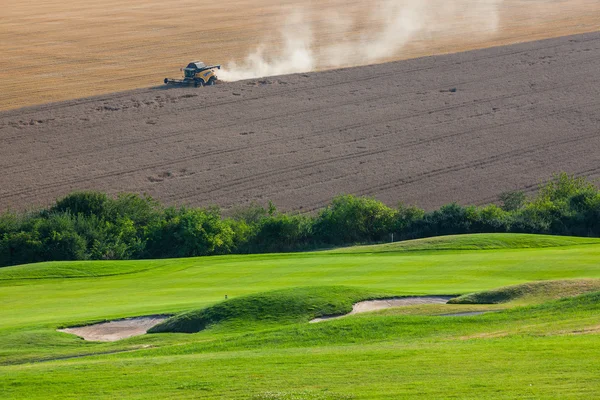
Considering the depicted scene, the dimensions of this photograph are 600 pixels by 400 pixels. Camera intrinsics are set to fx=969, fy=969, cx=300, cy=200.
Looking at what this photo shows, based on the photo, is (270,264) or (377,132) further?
(377,132)

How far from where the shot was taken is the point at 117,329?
930 inches

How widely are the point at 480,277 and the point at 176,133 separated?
103ft

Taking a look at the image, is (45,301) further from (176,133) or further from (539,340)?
(176,133)

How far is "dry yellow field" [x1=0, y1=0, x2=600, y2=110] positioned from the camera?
2724 inches

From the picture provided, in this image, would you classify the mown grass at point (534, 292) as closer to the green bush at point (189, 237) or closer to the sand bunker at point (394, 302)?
the sand bunker at point (394, 302)

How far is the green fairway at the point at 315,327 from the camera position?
49.3 feet

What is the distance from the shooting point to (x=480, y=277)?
93.0ft

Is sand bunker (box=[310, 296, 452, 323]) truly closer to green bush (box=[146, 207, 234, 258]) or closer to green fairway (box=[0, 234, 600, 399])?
green fairway (box=[0, 234, 600, 399])

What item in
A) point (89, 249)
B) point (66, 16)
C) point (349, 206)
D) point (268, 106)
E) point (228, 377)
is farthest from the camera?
point (66, 16)

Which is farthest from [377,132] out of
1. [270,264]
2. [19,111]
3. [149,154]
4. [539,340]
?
[539,340]

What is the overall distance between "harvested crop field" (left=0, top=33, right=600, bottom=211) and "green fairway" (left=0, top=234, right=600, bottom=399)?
13979mm

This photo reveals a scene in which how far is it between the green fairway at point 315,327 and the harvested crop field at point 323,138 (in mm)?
13979

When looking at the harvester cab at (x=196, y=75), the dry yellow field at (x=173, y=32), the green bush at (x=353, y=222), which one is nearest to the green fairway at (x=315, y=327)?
the green bush at (x=353, y=222)

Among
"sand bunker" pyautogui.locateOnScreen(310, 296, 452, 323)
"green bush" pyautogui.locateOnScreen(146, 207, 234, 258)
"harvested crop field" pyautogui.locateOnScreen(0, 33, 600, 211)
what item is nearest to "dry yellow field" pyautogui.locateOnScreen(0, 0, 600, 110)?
"harvested crop field" pyautogui.locateOnScreen(0, 33, 600, 211)
